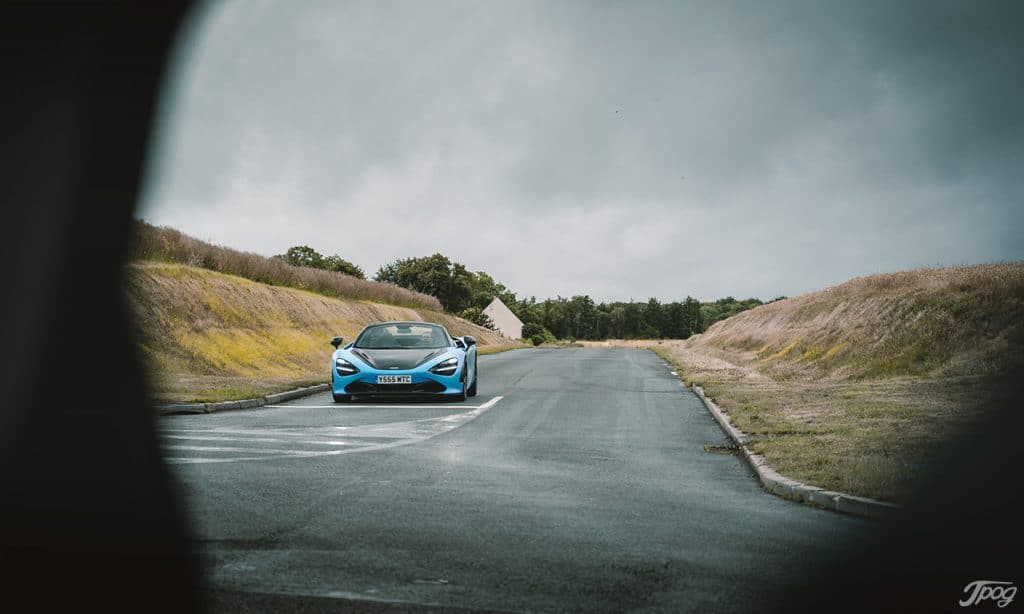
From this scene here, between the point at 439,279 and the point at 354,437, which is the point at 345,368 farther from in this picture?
the point at 439,279

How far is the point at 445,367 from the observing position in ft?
49.1

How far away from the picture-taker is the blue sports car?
1463 centimetres

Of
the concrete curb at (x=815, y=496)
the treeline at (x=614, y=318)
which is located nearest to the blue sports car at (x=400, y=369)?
the concrete curb at (x=815, y=496)

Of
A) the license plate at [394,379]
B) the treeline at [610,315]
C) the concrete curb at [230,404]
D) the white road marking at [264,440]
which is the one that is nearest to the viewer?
the white road marking at [264,440]

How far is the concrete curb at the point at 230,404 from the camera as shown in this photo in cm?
1273

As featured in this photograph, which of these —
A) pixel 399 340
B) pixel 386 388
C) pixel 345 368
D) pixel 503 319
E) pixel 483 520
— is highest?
pixel 503 319

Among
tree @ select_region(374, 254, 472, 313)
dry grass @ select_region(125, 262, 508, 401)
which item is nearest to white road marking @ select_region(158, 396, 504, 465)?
dry grass @ select_region(125, 262, 508, 401)

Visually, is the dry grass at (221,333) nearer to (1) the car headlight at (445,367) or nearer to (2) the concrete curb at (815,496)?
(1) the car headlight at (445,367)

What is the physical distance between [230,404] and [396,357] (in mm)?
3064

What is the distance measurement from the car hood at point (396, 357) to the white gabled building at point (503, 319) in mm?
102954

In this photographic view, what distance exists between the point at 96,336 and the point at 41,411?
17.5 feet

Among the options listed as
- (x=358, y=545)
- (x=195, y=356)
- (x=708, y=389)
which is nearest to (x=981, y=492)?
(x=358, y=545)

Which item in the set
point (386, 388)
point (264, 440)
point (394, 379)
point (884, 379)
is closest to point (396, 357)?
point (394, 379)

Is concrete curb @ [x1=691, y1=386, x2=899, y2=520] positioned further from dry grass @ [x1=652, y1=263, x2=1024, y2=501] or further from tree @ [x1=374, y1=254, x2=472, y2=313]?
tree @ [x1=374, y1=254, x2=472, y2=313]
